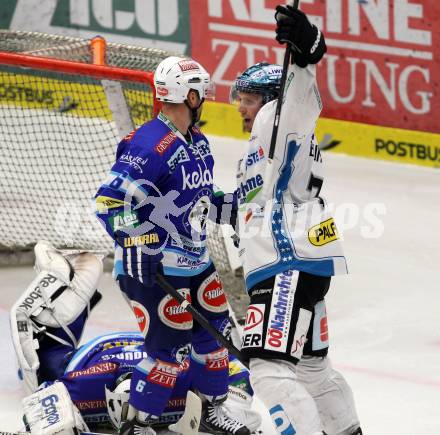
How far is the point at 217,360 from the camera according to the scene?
4809mm

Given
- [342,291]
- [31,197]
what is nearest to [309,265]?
[342,291]

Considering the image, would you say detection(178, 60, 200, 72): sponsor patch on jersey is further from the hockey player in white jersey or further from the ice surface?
the ice surface

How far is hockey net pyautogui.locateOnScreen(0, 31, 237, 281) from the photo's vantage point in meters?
6.37

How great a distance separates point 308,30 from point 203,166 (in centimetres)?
88

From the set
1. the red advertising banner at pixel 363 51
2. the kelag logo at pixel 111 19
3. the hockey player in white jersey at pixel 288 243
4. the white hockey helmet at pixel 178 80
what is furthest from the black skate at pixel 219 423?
the kelag logo at pixel 111 19

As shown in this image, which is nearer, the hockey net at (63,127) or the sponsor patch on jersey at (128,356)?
the sponsor patch on jersey at (128,356)

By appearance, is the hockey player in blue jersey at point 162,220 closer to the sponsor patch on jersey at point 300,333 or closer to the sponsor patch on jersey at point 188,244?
the sponsor patch on jersey at point 188,244

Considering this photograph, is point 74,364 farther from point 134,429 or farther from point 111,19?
point 111,19

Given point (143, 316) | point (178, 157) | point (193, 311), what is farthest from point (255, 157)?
point (143, 316)

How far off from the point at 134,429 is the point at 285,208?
3.45 ft

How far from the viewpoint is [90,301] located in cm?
536

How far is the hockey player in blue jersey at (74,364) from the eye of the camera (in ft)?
15.4

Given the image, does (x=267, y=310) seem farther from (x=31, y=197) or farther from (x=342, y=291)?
(x=31, y=197)

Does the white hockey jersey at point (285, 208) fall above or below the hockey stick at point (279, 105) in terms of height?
below
